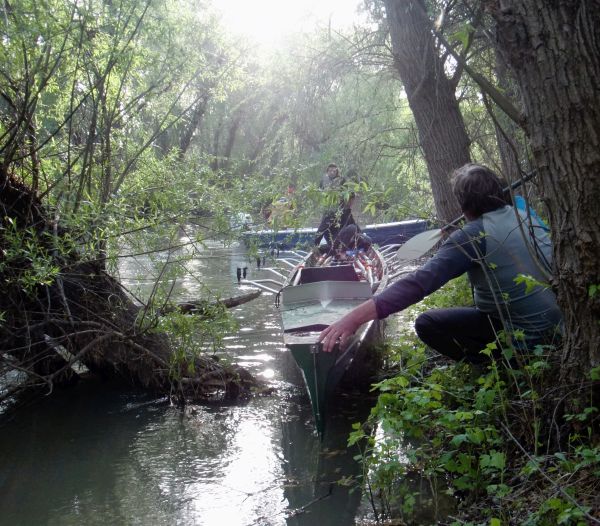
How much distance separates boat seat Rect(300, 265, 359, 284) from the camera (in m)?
8.48

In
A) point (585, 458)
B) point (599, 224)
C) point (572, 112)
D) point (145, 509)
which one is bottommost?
point (145, 509)

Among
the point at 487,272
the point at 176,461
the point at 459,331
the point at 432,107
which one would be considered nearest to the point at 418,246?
the point at 487,272

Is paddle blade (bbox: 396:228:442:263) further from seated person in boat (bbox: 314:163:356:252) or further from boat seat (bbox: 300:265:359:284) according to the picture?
boat seat (bbox: 300:265:359:284)

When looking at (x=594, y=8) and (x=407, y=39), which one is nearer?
(x=594, y=8)

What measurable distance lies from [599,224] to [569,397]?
32.3 inches

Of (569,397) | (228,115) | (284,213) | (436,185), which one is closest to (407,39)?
(436,185)

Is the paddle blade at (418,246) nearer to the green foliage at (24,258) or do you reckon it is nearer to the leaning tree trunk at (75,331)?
the green foliage at (24,258)

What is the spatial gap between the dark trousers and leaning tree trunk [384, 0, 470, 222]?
11.8 feet

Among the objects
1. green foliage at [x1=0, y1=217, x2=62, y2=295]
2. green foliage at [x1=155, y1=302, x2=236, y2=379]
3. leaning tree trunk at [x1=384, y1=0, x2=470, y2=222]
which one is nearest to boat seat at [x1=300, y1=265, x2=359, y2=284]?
leaning tree trunk at [x1=384, y1=0, x2=470, y2=222]

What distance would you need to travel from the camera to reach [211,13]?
1246 cm

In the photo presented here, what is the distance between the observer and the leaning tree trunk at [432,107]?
794 centimetres

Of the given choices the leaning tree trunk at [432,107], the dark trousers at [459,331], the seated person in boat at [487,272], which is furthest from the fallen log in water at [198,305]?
the seated person in boat at [487,272]

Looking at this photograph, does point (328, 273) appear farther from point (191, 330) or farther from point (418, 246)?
point (418, 246)

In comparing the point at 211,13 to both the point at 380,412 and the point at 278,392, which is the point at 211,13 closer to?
the point at 278,392
